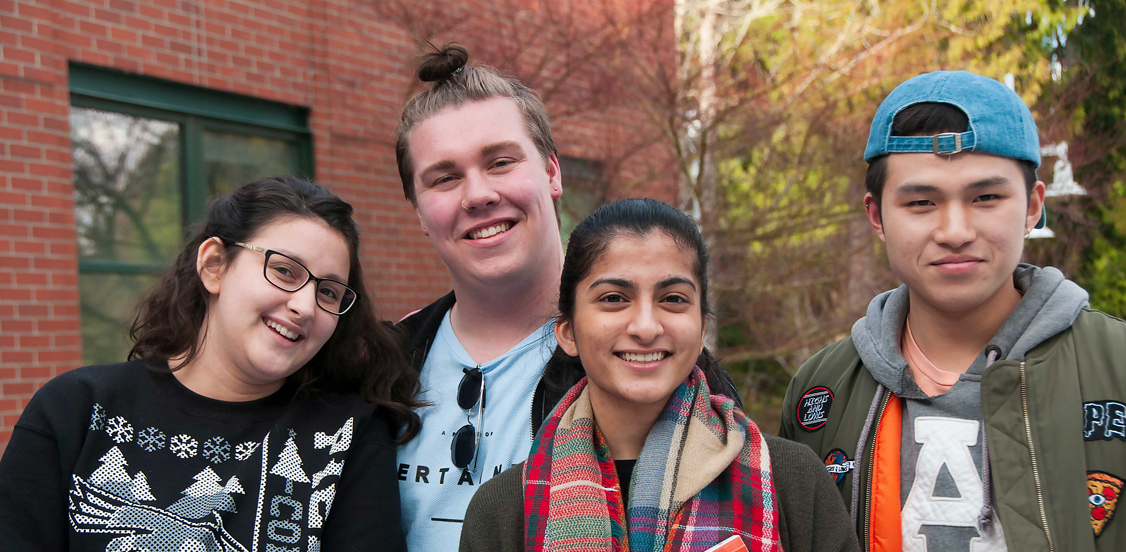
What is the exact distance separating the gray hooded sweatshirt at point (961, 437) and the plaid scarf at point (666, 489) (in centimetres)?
48

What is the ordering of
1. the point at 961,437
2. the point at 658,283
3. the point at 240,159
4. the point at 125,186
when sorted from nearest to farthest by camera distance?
the point at 658,283 < the point at 961,437 < the point at 125,186 < the point at 240,159

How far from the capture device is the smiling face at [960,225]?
2.04 metres

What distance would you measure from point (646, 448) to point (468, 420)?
61 cm

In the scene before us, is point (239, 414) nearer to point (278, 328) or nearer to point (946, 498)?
point (278, 328)

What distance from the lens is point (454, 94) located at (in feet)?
8.25

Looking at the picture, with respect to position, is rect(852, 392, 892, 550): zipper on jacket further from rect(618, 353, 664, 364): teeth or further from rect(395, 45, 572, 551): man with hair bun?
rect(395, 45, 572, 551): man with hair bun

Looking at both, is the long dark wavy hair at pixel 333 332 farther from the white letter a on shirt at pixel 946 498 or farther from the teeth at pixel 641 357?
the white letter a on shirt at pixel 946 498

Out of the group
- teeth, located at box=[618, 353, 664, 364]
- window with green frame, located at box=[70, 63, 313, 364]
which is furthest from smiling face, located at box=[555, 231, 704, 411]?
window with green frame, located at box=[70, 63, 313, 364]

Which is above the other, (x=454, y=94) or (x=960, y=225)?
(x=454, y=94)

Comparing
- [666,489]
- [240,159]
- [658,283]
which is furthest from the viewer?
[240,159]

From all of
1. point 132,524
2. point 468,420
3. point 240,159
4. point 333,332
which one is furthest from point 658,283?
point 240,159

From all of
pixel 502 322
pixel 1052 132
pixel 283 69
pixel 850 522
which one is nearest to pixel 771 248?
pixel 1052 132

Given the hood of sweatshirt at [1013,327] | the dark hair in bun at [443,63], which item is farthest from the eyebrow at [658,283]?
the dark hair in bun at [443,63]

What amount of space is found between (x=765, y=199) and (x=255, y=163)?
12.1ft
